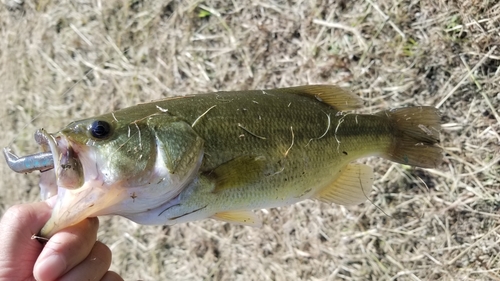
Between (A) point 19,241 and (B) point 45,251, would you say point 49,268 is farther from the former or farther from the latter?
(A) point 19,241

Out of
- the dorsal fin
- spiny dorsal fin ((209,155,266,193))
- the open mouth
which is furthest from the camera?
the dorsal fin

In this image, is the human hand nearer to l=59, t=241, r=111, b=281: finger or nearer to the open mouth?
l=59, t=241, r=111, b=281: finger

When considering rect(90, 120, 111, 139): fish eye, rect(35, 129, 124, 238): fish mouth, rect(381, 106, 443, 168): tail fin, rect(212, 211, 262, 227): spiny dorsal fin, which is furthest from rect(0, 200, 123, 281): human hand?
rect(381, 106, 443, 168): tail fin

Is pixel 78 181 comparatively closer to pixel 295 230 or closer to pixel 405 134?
pixel 405 134

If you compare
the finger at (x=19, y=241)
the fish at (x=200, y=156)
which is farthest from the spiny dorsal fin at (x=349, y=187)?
the finger at (x=19, y=241)

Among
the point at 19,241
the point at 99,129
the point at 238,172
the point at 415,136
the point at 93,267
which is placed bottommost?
the point at 93,267

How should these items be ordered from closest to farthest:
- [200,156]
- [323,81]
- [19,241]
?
[200,156] → [19,241] → [323,81]

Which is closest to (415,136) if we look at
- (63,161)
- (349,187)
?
(349,187)
